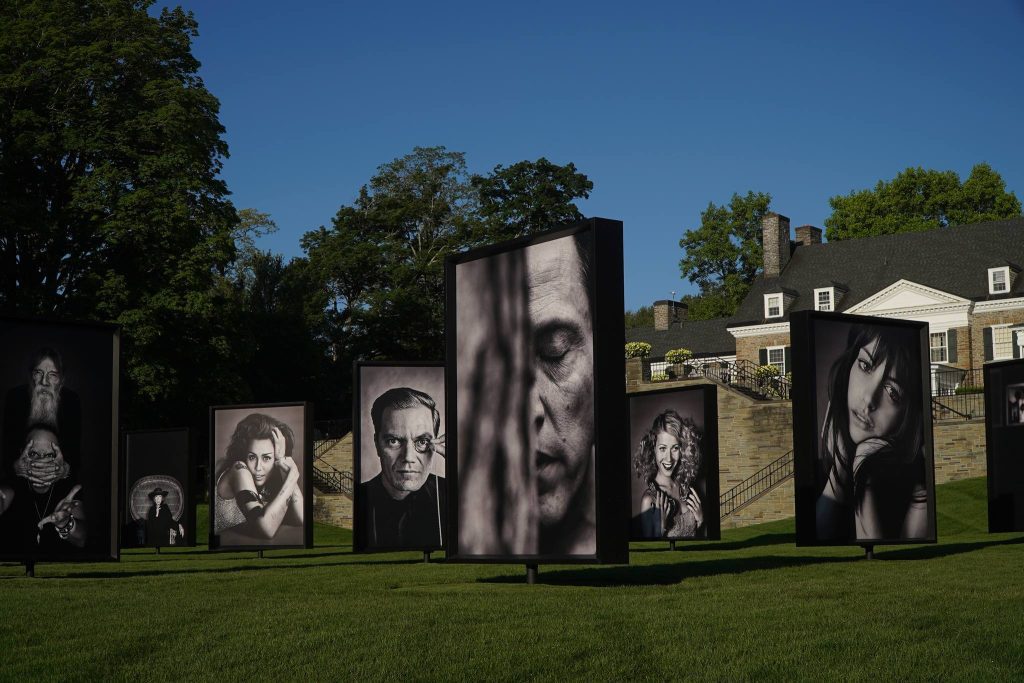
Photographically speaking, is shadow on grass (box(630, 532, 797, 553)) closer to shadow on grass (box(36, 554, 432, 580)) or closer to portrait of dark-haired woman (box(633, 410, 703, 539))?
portrait of dark-haired woman (box(633, 410, 703, 539))

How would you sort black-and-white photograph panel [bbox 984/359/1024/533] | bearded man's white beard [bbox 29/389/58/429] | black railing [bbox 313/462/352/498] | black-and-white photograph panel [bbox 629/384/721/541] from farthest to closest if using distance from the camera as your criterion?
black railing [bbox 313/462/352/498] < black-and-white photograph panel [bbox 629/384/721/541] < black-and-white photograph panel [bbox 984/359/1024/533] < bearded man's white beard [bbox 29/389/58/429]

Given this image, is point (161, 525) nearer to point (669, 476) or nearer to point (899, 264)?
point (669, 476)

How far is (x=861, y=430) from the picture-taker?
62.3ft

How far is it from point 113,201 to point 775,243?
135 ft

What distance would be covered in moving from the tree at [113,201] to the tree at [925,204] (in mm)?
45011

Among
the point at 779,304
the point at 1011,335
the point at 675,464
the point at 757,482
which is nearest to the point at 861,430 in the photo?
the point at 675,464

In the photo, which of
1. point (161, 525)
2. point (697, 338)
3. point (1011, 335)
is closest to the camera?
point (161, 525)

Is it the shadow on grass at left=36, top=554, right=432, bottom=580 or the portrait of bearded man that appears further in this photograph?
the shadow on grass at left=36, top=554, right=432, bottom=580

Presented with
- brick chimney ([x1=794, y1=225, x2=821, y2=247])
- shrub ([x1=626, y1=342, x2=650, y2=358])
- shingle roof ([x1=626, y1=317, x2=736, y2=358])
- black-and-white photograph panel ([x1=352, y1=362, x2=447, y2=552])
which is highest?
brick chimney ([x1=794, y1=225, x2=821, y2=247])

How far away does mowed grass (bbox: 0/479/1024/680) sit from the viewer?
8.94 meters

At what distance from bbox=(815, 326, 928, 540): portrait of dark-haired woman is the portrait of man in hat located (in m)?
19.5

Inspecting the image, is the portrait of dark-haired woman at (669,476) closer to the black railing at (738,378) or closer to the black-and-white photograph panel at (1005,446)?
the black-and-white photograph panel at (1005,446)

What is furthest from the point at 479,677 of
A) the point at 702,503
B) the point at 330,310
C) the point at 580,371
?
the point at 330,310

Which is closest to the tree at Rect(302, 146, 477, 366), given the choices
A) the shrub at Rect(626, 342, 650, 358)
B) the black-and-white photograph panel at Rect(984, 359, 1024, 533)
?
the shrub at Rect(626, 342, 650, 358)
